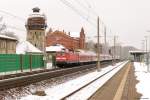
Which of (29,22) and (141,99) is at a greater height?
(29,22)

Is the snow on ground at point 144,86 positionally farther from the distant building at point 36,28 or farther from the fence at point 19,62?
the distant building at point 36,28

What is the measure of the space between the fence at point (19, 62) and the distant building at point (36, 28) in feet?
163

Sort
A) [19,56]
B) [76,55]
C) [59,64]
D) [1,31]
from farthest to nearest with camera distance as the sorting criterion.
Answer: [1,31] < [76,55] < [59,64] < [19,56]

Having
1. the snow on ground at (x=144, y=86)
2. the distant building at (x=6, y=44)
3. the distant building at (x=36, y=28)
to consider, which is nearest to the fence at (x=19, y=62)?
the distant building at (x=6, y=44)

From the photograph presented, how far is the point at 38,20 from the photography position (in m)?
108

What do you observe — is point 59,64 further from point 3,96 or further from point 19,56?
point 3,96

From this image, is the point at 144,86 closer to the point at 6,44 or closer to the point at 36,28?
the point at 6,44

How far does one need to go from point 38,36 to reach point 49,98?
90381mm

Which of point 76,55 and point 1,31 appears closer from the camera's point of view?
point 76,55

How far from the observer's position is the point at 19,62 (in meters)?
46.0

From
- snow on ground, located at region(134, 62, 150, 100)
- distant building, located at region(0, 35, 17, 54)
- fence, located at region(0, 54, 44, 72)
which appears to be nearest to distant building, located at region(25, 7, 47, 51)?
distant building, located at region(0, 35, 17, 54)

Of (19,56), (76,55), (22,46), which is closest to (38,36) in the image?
(22,46)

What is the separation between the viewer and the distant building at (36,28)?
351 ft

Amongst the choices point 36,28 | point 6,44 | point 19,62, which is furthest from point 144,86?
point 36,28
